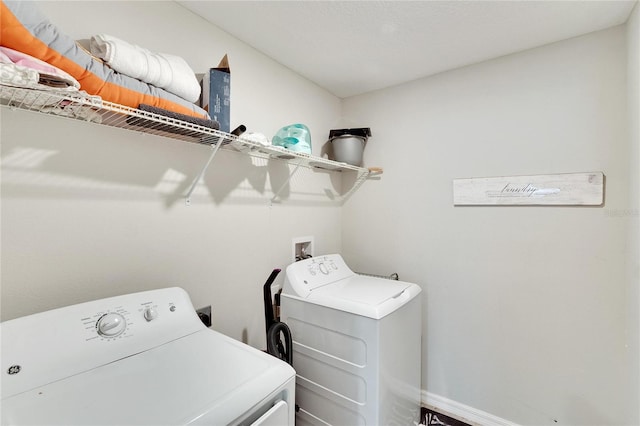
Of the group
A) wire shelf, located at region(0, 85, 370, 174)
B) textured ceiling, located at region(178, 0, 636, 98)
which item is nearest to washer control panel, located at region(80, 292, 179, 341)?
wire shelf, located at region(0, 85, 370, 174)

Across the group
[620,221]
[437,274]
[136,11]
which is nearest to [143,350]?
[136,11]

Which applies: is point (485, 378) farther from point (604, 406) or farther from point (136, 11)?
point (136, 11)

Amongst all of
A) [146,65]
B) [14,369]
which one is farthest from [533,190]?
[14,369]

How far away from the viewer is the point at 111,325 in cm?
103

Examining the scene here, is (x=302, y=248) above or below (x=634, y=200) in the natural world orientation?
below

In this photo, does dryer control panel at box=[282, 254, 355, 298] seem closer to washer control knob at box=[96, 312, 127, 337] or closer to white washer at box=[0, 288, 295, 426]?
white washer at box=[0, 288, 295, 426]

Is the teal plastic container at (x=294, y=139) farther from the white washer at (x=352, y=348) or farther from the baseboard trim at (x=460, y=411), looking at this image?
the baseboard trim at (x=460, y=411)

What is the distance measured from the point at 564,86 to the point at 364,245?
1653 mm

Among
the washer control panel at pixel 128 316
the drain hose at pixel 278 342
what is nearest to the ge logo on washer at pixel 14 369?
the washer control panel at pixel 128 316

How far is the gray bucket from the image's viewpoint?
90.5 inches

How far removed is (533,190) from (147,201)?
213 centimetres

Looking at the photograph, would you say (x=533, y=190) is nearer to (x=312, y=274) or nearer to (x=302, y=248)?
(x=312, y=274)

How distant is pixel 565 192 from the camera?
1.69 m

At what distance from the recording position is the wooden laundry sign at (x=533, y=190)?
1.63 m
